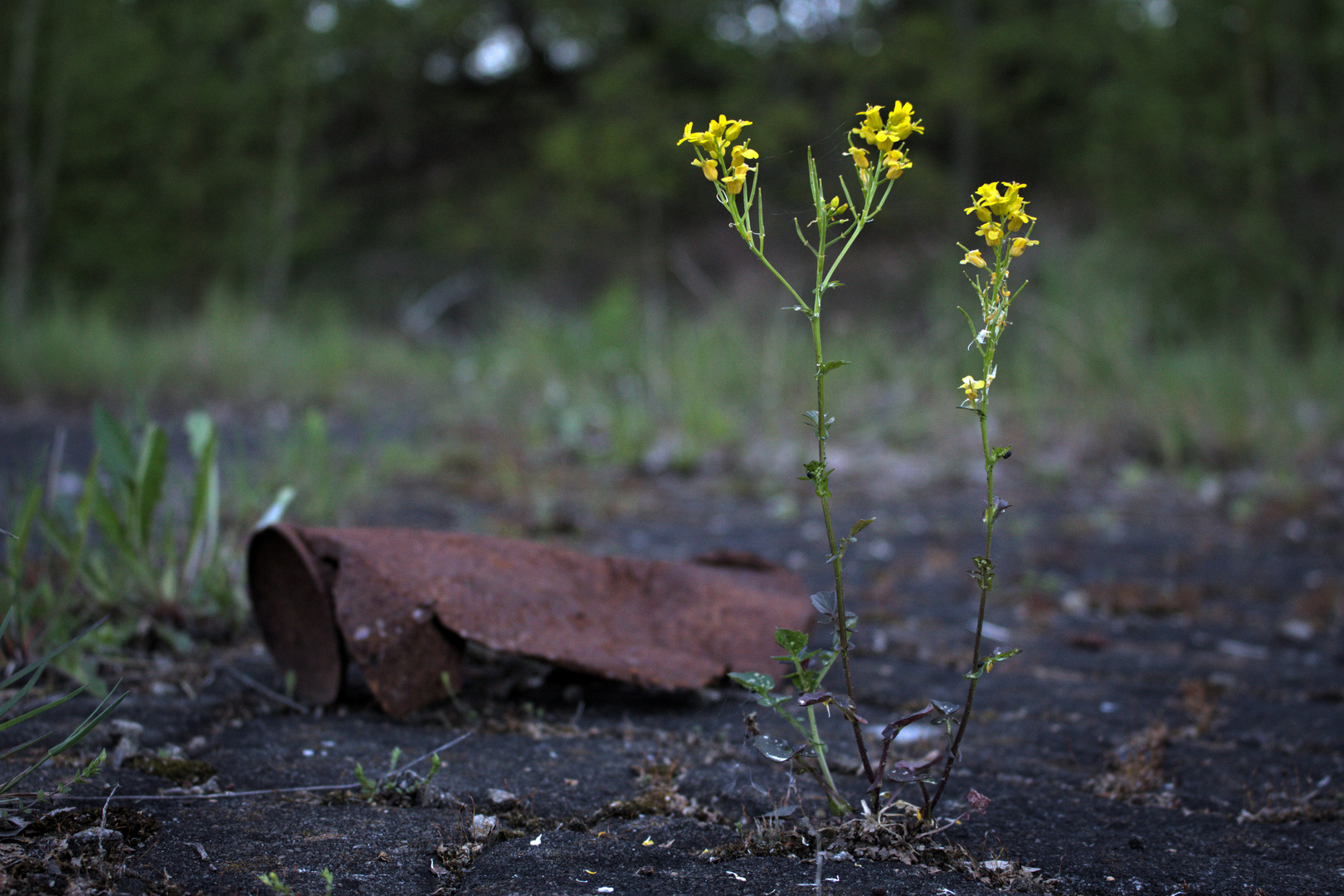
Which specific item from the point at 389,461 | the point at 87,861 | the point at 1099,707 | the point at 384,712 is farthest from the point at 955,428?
the point at 87,861

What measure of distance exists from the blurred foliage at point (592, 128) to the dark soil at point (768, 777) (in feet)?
19.8

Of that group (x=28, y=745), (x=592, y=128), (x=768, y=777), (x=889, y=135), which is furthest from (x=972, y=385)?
(x=592, y=128)

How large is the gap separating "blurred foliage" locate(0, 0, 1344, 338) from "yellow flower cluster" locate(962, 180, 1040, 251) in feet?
23.1

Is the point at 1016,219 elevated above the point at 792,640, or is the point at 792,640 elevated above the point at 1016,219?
the point at 1016,219

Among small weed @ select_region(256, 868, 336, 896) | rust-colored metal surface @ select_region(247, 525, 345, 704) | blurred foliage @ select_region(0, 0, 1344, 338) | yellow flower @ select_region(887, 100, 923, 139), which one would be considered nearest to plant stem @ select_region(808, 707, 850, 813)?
small weed @ select_region(256, 868, 336, 896)

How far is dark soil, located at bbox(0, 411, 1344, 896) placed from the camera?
0.95 metres

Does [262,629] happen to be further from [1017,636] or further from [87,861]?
[1017,636]

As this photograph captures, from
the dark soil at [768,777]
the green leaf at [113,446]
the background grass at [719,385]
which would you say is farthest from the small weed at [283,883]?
the background grass at [719,385]

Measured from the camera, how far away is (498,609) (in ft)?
4.66

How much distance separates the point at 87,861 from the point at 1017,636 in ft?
5.51

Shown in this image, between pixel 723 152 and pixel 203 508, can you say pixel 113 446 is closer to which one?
pixel 203 508

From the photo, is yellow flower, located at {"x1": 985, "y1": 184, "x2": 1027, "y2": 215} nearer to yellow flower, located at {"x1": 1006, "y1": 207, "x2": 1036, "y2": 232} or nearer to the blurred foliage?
Result: yellow flower, located at {"x1": 1006, "y1": 207, "x2": 1036, "y2": 232}

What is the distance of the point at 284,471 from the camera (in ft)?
7.85

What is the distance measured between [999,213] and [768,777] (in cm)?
75
